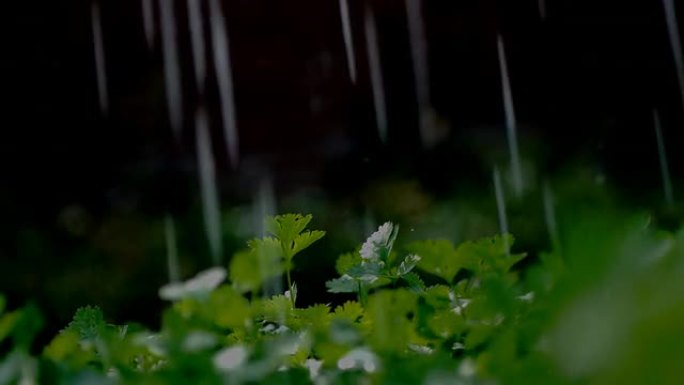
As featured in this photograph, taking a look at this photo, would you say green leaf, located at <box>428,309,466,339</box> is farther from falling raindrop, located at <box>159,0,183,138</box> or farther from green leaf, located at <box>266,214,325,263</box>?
falling raindrop, located at <box>159,0,183,138</box>

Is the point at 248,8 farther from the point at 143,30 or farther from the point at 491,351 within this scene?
the point at 491,351

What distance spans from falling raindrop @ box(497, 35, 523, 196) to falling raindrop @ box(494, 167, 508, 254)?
0.18ft

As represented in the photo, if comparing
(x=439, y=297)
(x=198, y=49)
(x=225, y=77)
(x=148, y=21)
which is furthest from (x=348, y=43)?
(x=439, y=297)

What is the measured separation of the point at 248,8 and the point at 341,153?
34.2 inches

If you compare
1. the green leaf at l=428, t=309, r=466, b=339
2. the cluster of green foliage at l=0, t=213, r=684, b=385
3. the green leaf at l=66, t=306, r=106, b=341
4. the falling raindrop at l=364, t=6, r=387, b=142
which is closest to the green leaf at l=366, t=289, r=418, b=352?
the cluster of green foliage at l=0, t=213, r=684, b=385

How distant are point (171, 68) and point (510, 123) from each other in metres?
1.59

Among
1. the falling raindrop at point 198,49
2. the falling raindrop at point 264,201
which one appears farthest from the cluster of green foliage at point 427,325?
the falling raindrop at point 198,49

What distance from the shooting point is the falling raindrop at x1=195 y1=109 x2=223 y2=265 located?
11.4 feet

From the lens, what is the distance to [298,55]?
4.33 m

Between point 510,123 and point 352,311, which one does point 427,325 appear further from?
point 510,123

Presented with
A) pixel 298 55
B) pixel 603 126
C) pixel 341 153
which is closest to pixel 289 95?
pixel 298 55

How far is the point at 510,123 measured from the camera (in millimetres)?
3873

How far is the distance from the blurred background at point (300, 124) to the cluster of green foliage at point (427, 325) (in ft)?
7.56

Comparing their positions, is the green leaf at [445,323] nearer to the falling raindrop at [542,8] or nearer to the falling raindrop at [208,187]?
the falling raindrop at [208,187]
